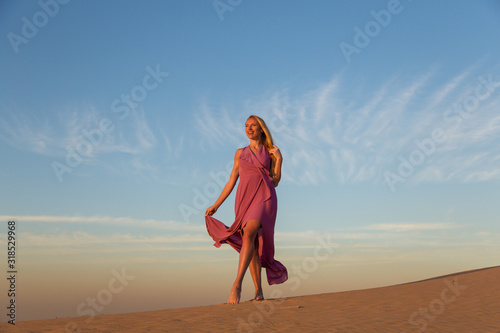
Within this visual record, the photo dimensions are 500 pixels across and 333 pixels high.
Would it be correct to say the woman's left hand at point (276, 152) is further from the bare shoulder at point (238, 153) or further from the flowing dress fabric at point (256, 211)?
the bare shoulder at point (238, 153)

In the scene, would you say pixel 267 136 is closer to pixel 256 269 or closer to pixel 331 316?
pixel 256 269

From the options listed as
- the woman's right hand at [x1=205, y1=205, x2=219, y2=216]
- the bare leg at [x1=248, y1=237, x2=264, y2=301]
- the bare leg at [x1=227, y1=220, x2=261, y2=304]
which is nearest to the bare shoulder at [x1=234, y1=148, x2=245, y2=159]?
the woman's right hand at [x1=205, y1=205, x2=219, y2=216]

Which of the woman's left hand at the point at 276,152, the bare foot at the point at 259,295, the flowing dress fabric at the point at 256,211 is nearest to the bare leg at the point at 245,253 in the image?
the flowing dress fabric at the point at 256,211

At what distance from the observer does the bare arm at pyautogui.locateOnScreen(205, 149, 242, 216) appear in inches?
347

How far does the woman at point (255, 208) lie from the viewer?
26.9 ft

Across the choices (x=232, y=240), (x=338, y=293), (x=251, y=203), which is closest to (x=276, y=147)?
(x=251, y=203)

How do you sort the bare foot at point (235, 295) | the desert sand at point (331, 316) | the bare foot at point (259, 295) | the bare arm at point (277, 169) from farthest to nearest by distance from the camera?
the bare arm at point (277, 169)
the bare foot at point (259, 295)
the bare foot at point (235, 295)
the desert sand at point (331, 316)

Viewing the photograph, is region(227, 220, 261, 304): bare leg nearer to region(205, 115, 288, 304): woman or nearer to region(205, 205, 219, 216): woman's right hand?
region(205, 115, 288, 304): woman

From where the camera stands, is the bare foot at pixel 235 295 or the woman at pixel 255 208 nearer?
the bare foot at pixel 235 295

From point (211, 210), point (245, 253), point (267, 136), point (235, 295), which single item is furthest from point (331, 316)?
point (267, 136)

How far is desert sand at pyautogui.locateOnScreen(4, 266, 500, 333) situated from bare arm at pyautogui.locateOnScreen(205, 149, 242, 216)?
6.27 feet

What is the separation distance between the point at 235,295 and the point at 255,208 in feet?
4.70

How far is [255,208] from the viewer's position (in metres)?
8.29

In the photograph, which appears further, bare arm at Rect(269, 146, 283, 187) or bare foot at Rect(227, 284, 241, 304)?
bare arm at Rect(269, 146, 283, 187)
